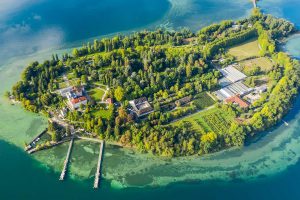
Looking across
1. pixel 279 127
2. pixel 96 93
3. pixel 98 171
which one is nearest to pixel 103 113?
pixel 96 93

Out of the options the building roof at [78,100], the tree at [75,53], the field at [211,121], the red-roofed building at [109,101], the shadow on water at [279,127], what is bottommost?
the shadow on water at [279,127]

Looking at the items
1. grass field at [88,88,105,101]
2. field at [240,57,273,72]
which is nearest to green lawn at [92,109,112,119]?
grass field at [88,88,105,101]

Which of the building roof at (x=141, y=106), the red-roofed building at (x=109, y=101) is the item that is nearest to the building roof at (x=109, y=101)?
the red-roofed building at (x=109, y=101)

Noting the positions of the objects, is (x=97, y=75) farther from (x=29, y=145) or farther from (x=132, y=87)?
(x=29, y=145)

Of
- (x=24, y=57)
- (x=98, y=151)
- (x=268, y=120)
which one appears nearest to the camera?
(x=98, y=151)

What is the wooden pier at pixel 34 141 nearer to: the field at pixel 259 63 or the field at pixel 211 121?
the field at pixel 211 121

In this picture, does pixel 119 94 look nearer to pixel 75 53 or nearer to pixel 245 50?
Result: pixel 75 53

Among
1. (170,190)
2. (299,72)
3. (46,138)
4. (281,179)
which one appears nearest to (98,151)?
(46,138)
